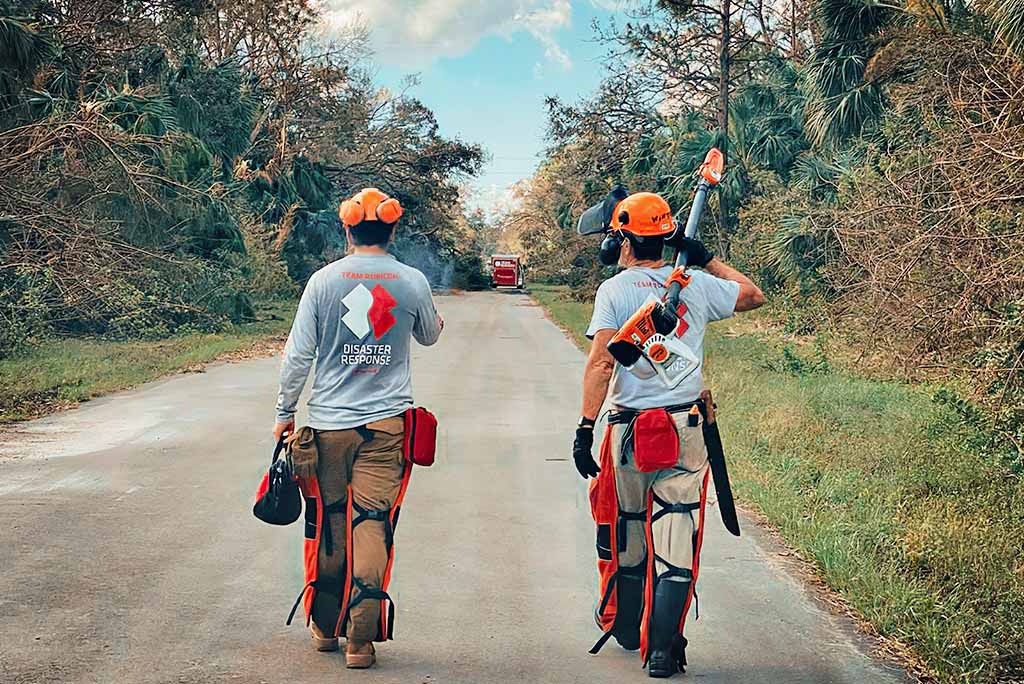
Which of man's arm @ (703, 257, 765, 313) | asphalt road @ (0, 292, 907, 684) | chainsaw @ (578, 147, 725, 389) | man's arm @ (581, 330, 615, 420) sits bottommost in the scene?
asphalt road @ (0, 292, 907, 684)

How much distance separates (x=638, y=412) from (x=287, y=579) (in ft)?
7.77

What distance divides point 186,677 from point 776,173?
28.5 m

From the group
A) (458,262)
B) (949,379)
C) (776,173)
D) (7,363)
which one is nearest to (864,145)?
(949,379)

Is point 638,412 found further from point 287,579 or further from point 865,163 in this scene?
point 865,163

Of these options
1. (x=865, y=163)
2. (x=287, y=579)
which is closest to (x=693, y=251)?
(x=287, y=579)

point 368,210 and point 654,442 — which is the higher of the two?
point 368,210

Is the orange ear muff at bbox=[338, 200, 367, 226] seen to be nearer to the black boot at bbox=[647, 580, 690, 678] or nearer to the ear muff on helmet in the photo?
the ear muff on helmet

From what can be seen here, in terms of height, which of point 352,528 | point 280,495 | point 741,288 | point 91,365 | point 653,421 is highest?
point 741,288

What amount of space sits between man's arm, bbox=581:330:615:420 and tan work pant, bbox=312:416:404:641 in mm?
795

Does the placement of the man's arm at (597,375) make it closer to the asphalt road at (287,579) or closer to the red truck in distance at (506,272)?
the asphalt road at (287,579)

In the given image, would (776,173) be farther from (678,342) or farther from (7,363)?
(678,342)

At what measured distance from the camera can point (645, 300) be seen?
498 cm

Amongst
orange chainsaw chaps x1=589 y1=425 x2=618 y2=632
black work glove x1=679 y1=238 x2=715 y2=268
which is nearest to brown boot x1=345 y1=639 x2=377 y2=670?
orange chainsaw chaps x1=589 y1=425 x2=618 y2=632

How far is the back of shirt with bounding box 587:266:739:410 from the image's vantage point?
16.3 ft
